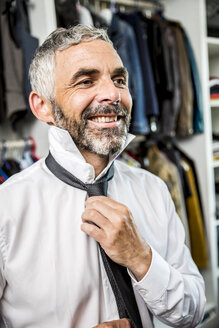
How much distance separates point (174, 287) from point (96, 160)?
14.9 inches

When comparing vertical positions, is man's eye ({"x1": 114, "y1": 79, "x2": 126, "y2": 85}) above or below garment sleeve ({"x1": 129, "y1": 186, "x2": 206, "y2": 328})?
above

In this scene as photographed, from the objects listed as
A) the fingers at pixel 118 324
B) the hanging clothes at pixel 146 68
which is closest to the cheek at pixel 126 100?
the fingers at pixel 118 324

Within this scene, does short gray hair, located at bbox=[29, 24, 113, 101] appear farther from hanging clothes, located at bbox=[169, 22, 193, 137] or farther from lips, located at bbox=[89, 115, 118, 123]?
hanging clothes, located at bbox=[169, 22, 193, 137]

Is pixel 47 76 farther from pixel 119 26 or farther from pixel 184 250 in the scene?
pixel 119 26

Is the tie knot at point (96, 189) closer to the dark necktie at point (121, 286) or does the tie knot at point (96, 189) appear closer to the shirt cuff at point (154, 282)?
the dark necktie at point (121, 286)

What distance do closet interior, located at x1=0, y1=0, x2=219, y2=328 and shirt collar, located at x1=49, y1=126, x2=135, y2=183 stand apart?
0.64 meters

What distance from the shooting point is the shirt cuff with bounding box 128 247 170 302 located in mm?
677

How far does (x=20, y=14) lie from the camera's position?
1.26 meters

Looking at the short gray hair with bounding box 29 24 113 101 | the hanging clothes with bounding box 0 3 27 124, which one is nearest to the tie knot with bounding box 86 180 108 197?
the short gray hair with bounding box 29 24 113 101

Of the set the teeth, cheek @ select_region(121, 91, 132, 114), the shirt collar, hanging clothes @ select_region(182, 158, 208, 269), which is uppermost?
cheek @ select_region(121, 91, 132, 114)

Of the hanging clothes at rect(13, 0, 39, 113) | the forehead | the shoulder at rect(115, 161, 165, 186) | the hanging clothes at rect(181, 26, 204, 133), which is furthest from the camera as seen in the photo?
the hanging clothes at rect(181, 26, 204, 133)

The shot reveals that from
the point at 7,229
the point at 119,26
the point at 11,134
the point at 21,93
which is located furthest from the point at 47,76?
the point at 119,26

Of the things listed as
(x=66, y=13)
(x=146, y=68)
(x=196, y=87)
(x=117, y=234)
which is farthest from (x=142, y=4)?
(x=117, y=234)

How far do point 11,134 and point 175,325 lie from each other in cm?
123
